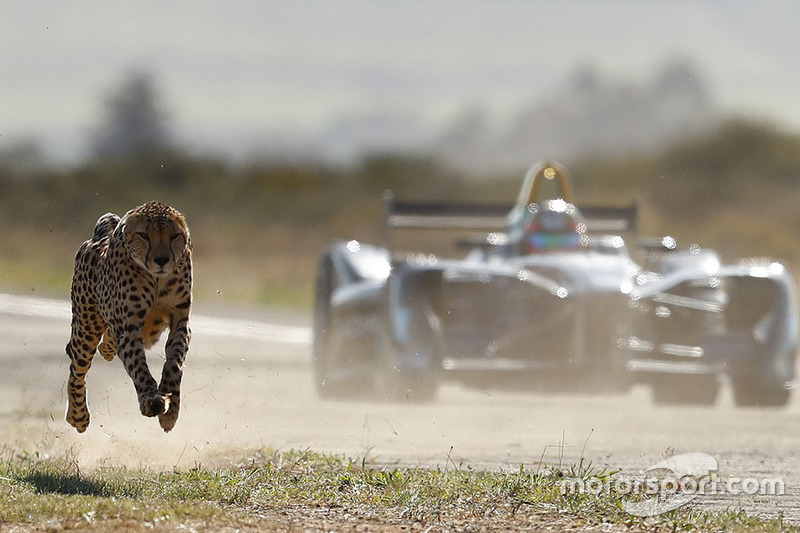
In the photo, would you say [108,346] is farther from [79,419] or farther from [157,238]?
[157,238]

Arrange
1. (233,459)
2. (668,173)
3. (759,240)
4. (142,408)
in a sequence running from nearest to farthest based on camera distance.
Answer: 1. (142,408)
2. (233,459)
3. (759,240)
4. (668,173)

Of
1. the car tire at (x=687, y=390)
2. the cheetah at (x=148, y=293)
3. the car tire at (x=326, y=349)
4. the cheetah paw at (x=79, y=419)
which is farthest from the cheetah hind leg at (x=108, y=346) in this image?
the car tire at (x=687, y=390)

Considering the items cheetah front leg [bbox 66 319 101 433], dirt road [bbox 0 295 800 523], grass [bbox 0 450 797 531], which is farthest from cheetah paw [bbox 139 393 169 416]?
cheetah front leg [bbox 66 319 101 433]

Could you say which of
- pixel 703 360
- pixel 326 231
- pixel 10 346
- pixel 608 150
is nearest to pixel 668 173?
pixel 608 150

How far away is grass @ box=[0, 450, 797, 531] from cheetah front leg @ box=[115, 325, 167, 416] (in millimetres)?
480

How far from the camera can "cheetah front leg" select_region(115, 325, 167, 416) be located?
828 centimetres

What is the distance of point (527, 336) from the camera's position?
523 inches

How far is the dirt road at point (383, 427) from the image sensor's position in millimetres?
10383

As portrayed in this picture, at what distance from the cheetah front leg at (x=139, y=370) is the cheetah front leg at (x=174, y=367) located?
0.20 ft

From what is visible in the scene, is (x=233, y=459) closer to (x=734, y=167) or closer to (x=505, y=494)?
(x=505, y=494)

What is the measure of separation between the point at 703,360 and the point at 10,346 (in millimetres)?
9306

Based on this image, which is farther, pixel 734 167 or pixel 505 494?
pixel 734 167

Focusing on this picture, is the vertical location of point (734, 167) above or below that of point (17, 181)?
above

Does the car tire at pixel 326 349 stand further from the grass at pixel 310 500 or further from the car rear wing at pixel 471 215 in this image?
the grass at pixel 310 500
